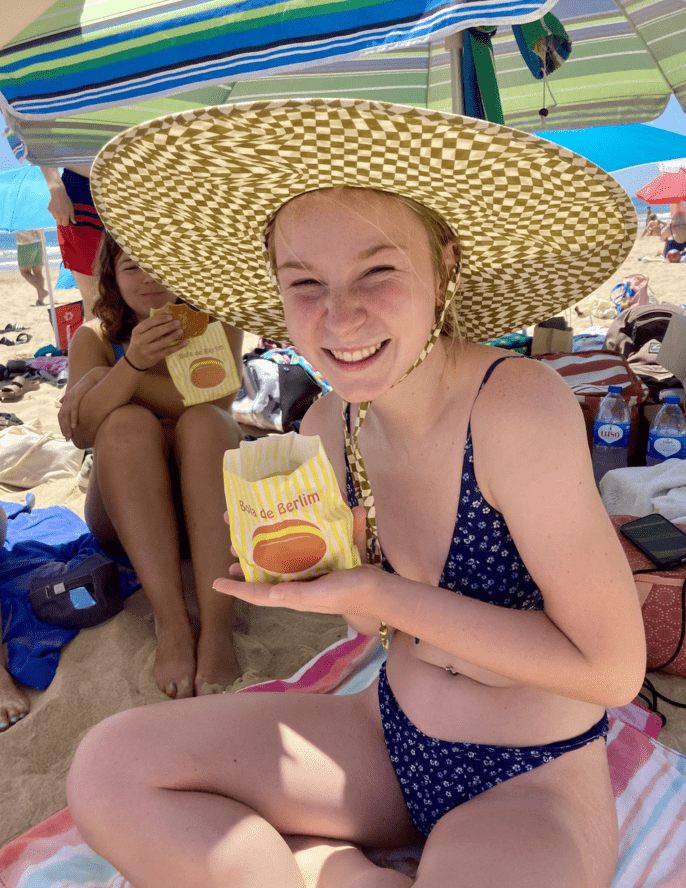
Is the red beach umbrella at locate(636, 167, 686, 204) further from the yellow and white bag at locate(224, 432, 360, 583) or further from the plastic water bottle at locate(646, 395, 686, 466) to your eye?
the yellow and white bag at locate(224, 432, 360, 583)

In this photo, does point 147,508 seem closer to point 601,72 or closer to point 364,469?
point 364,469

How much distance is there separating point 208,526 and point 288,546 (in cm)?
138

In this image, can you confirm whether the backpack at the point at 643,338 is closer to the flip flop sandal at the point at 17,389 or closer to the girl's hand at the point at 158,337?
the girl's hand at the point at 158,337

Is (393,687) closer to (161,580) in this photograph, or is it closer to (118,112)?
(161,580)

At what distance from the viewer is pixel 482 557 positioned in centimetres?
143

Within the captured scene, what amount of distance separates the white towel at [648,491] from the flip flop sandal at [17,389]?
5196 millimetres

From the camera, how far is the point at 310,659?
262 cm

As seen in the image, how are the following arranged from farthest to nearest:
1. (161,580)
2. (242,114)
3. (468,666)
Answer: (161,580), (468,666), (242,114)

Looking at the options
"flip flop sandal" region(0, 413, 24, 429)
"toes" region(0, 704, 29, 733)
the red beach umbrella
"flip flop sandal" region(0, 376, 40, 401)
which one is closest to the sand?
"toes" region(0, 704, 29, 733)

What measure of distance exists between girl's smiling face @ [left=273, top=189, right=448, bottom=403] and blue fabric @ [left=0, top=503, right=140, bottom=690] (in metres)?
1.93

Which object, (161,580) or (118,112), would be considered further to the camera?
(118,112)

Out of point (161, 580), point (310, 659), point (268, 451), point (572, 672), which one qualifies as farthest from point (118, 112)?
point (572, 672)

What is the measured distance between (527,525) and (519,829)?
0.55m

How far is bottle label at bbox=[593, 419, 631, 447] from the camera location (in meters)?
3.50
